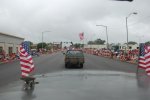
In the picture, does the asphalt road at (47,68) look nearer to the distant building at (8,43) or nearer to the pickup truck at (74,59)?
the pickup truck at (74,59)

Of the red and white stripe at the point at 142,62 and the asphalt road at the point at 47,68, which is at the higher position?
the red and white stripe at the point at 142,62

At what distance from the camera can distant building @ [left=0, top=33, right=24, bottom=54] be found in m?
69.1

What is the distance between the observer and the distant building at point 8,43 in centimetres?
6909

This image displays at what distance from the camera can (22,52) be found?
16.5m

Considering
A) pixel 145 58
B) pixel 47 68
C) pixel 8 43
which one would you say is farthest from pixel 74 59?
pixel 8 43

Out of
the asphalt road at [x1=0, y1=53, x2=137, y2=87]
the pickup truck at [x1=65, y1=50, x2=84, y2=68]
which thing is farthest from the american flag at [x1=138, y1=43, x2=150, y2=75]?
the pickup truck at [x1=65, y1=50, x2=84, y2=68]

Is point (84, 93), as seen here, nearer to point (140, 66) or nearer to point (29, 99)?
point (29, 99)

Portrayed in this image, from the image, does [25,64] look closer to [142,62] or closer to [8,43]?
[142,62]

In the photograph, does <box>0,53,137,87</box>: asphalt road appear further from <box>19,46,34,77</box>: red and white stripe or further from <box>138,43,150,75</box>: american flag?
<box>138,43,150,75</box>: american flag

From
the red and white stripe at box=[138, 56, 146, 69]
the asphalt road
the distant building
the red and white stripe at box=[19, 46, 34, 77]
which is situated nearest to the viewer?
the red and white stripe at box=[19, 46, 34, 77]

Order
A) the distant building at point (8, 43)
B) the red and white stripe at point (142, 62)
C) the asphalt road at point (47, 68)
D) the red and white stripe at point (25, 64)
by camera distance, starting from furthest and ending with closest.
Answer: the distant building at point (8, 43)
the red and white stripe at point (142, 62)
the asphalt road at point (47, 68)
the red and white stripe at point (25, 64)

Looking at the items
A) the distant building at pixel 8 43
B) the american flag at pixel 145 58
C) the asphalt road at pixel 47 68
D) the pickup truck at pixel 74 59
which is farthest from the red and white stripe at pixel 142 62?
the distant building at pixel 8 43

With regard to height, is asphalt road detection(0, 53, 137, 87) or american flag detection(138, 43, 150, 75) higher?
american flag detection(138, 43, 150, 75)

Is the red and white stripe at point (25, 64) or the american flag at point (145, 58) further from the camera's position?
the american flag at point (145, 58)
